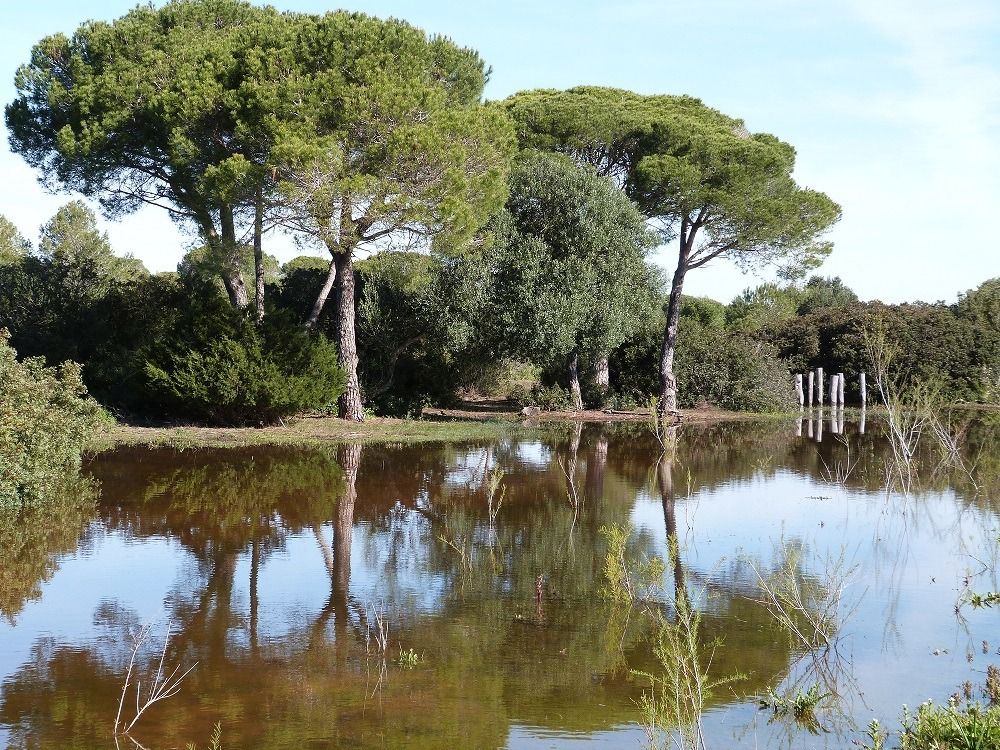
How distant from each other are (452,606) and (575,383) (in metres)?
21.5

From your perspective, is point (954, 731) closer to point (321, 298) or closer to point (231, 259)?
point (231, 259)

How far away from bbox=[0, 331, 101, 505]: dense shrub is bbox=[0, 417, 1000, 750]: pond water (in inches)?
22.7

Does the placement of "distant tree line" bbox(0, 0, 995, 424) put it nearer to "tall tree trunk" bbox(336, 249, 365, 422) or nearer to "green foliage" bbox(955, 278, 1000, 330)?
"tall tree trunk" bbox(336, 249, 365, 422)

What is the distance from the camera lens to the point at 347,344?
23.0 metres

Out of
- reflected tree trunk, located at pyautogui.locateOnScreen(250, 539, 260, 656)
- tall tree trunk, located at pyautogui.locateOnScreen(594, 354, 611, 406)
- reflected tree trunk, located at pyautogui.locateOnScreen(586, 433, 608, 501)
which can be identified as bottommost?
Answer: reflected tree trunk, located at pyautogui.locateOnScreen(250, 539, 260, 656)

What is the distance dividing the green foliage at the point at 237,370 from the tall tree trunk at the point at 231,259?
0.90 m

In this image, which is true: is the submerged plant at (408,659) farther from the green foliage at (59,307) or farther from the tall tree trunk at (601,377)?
the tall tree trunk at (601,377)

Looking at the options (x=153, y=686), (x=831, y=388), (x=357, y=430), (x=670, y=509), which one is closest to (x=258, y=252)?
(x=357, y=430)

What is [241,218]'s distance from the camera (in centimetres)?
2362

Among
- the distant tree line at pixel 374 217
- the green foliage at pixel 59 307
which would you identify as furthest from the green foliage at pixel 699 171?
the green foliage at pixel 59 307

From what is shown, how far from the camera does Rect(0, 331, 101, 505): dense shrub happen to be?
36.5ft

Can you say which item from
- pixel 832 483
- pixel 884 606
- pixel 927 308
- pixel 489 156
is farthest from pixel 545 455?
pixel 927 308

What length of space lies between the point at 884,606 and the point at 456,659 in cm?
370

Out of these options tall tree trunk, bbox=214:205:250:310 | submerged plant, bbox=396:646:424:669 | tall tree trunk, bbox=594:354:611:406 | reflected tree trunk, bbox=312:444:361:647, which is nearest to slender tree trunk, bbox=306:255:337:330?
tall tree trunk, bbox=214:205:250:310
